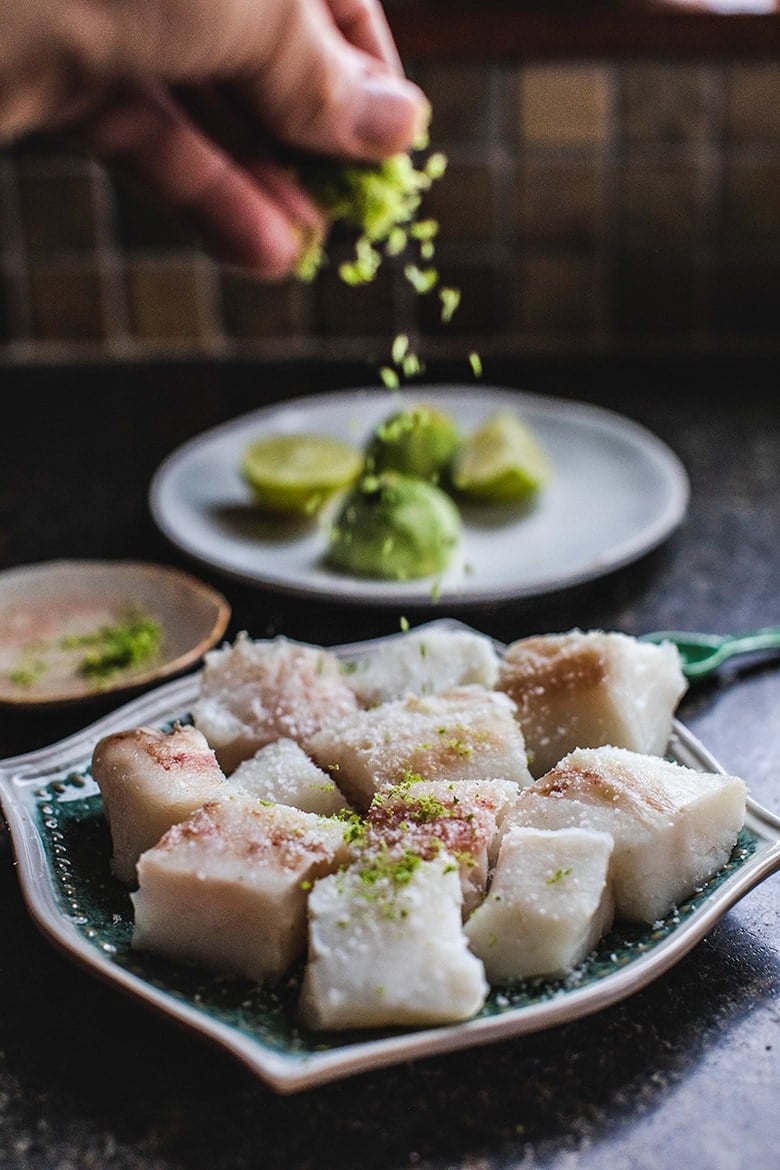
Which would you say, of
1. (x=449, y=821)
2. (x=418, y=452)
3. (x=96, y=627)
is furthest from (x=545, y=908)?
(x=418, y=452)

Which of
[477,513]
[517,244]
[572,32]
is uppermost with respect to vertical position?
[572,32]

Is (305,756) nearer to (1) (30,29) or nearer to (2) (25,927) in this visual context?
(2) (25,927)

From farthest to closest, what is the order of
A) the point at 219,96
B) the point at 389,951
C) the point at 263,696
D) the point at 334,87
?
the point at 219,96 < the point at 334,87 < the point at 263,696 < the point at 389,951

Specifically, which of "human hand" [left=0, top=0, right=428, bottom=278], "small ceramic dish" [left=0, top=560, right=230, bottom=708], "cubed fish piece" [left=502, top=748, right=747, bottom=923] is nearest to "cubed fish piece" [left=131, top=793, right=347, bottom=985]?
"cubed fish piece" [left=502, top=748, right=747, bottom=923]

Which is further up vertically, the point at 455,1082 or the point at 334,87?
the point at 334,87

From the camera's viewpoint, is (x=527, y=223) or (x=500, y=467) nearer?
(x=500, y=467)

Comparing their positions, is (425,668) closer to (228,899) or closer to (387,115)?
(228,899)

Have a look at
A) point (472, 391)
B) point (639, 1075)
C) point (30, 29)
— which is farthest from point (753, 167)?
point (639, 1075)
